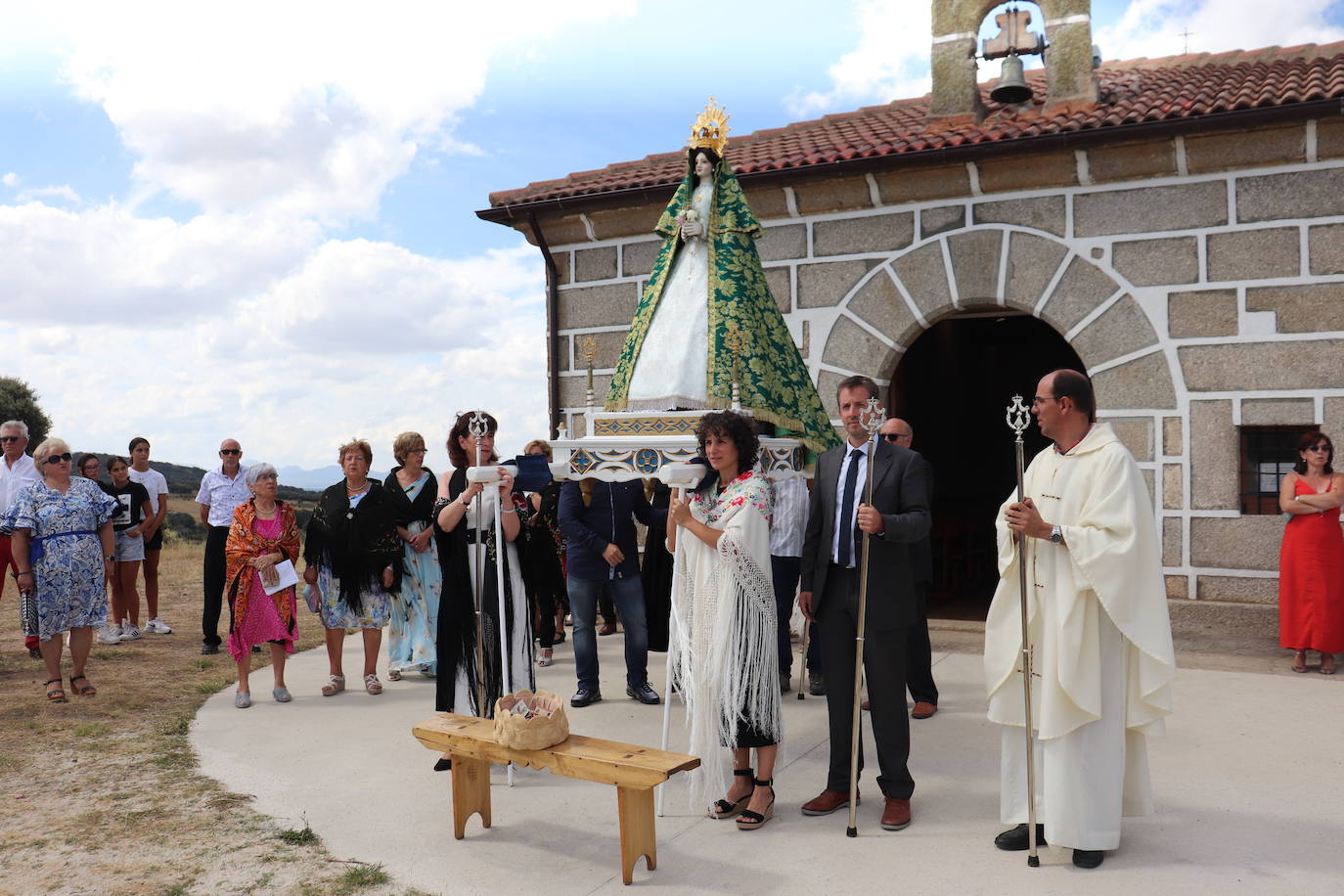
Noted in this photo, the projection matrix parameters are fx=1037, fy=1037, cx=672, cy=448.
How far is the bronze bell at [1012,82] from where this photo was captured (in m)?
9.61

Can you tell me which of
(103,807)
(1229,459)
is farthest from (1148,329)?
(103,807)

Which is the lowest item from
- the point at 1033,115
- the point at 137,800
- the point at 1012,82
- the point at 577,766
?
the point at 137,800

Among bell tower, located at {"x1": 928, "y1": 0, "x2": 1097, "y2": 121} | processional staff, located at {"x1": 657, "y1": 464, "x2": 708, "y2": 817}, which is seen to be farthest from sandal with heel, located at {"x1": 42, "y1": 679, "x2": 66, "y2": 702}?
bell tower, located at {"x1": 928, "y1": 0, "x2": 1097, "y2": 121}

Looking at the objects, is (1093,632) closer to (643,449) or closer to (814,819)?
(814,819)

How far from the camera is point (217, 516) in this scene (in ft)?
28.5

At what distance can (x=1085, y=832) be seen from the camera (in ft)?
12.6

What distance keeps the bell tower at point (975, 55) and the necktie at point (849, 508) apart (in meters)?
6.60

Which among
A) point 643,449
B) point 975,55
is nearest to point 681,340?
point 643,449

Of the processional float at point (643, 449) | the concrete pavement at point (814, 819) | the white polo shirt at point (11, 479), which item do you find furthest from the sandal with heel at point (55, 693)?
the processional float at point (643, 449)

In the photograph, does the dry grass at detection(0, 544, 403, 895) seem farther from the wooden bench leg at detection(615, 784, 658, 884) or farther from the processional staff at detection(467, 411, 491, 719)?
the processional staff at detection(467, 411, 491, 719)

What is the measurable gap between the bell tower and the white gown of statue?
5.58 metres

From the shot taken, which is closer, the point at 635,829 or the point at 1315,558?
the point at 635,829

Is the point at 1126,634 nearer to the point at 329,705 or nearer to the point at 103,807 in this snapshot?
the point at 103,807

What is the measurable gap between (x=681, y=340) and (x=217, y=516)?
5259mm
